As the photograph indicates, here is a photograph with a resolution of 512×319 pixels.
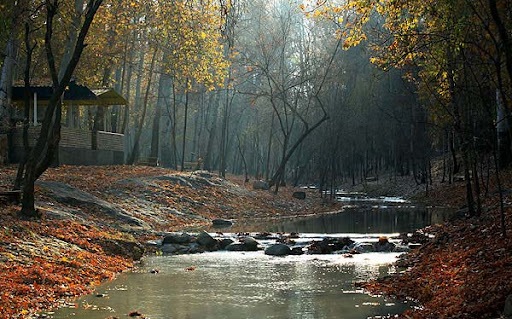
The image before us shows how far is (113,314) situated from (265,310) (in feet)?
7.17

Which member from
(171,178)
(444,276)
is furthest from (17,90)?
(444,276)

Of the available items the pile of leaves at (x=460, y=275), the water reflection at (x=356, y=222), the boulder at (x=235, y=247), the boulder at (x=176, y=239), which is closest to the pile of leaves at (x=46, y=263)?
the boulder at (x=176, y=239)

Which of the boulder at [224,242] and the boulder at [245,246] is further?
the boulder at [224,242]

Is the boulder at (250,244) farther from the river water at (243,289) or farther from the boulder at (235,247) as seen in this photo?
the river water at (243,289)

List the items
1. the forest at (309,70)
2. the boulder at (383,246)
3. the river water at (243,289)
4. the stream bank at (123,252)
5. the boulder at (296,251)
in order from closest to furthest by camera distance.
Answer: the stream bank at (123,252)
the river water at (243,289)
the forest at (309,70)
the boulder at (296,251)
the boulder at (383,246)

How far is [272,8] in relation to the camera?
53781 mm

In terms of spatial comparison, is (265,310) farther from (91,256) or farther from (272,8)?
(272,8)

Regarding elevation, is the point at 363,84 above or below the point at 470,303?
above

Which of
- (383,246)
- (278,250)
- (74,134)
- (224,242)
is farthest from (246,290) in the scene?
(74,134)

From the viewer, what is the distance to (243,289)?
36.5 feet

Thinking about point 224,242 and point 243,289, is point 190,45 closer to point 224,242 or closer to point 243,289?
point 224,242

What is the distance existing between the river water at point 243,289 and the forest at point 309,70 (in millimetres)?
3390

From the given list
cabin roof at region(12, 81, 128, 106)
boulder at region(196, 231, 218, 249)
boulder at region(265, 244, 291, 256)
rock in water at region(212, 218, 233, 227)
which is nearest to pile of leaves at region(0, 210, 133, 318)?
boulder at region(196, 231, 218, 249)

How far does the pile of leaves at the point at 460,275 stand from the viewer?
25.7 feet
